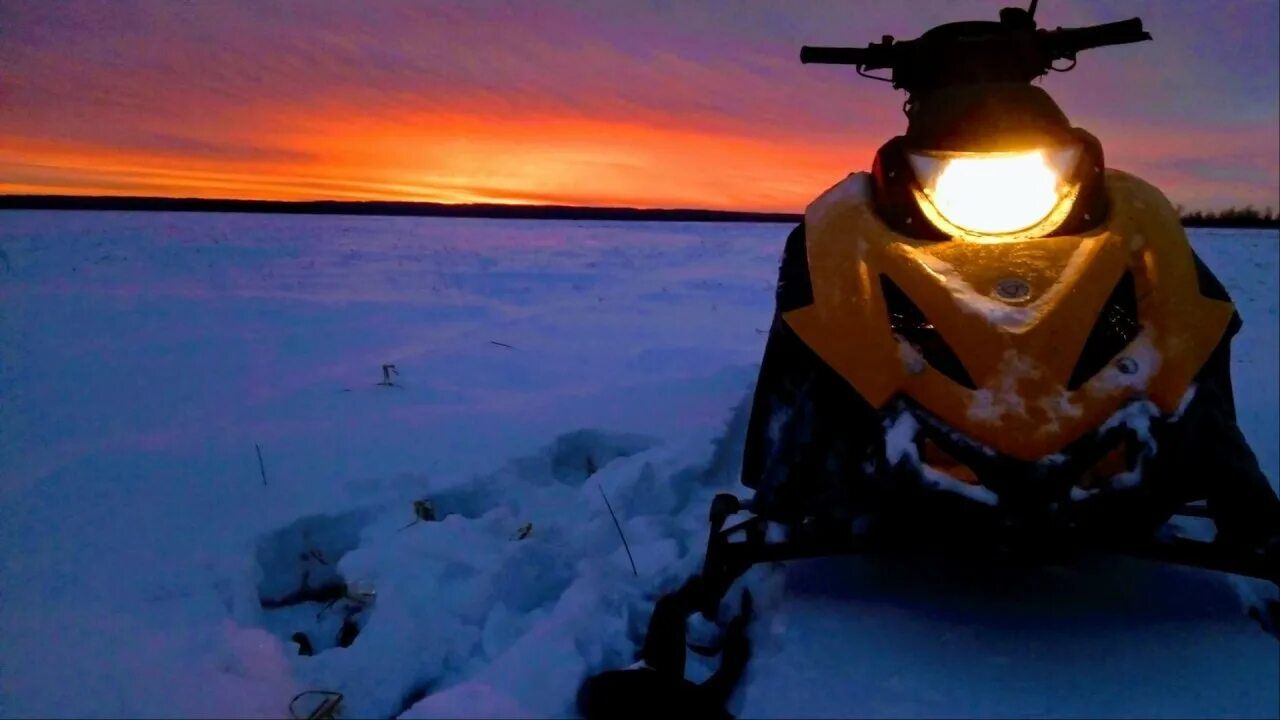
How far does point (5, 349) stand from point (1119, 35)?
5431 millimetres

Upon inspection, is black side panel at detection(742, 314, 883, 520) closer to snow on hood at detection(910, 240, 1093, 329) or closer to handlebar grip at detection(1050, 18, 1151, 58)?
snow on hood at detection(910, 240, 1093, 329)

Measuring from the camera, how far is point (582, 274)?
34.9ft

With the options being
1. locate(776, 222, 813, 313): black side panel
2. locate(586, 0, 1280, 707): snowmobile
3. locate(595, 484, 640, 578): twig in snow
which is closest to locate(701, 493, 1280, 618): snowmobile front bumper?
locate(586, 0, 1280, 707): snowmobile

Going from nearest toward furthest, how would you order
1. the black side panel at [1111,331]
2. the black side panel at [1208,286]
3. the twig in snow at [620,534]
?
the black side panel at [1111,331] < the black side panel at [1208,286] < the twig in snow at [620,534]

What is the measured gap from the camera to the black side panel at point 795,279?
6.58 feet

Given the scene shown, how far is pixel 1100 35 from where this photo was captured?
2803mm

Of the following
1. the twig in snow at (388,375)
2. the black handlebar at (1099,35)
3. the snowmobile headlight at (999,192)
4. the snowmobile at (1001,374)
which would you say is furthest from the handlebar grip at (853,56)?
the twig in snow at (388,375)

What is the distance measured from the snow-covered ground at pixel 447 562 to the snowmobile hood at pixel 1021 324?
2.04 feet

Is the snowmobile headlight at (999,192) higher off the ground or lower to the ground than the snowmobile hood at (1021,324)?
higher

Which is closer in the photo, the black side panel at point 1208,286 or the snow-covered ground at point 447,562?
the snow-covered ground at point 447,562

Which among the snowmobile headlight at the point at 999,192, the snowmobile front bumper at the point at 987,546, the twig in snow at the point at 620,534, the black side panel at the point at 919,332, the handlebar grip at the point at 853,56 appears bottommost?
the twig in snow at the point at 620,534

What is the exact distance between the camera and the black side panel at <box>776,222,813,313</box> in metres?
2.01

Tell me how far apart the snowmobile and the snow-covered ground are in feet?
0.85

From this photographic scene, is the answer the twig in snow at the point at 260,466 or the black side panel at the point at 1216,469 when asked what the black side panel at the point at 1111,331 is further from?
the twig in snow at the point at 260,466
